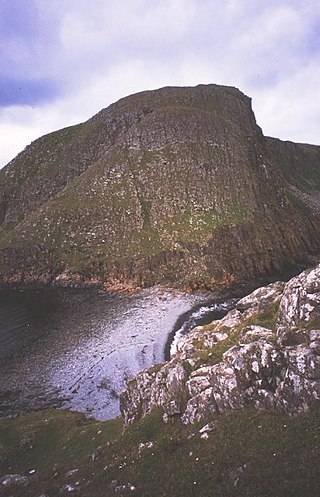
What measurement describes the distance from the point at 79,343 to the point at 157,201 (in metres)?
65.8

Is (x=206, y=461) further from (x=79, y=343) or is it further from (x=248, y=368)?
(x=79, y=343)

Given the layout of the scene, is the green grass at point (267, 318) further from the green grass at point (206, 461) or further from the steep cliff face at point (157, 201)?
the steep cliff face at point (157, 201)

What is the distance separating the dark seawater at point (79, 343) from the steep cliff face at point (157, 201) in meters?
13.4

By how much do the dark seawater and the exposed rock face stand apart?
53.8 feet

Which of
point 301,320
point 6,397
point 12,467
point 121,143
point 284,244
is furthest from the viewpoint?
point 121,143

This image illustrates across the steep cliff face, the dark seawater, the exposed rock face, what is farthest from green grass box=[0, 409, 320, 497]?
the steep cliff face

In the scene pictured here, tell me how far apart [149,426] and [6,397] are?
91.6ft

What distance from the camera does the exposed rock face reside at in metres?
22.2

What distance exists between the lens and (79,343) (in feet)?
202

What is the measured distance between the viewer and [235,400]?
24.1 meters

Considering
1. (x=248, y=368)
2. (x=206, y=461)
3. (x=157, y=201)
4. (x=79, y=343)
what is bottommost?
(x=206, y=461)

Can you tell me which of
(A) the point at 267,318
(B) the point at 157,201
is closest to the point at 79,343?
(A) the point at 267,318

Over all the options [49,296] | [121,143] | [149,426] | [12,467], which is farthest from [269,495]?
[121,143]

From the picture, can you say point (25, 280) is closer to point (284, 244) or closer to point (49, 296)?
point (49, 296)
